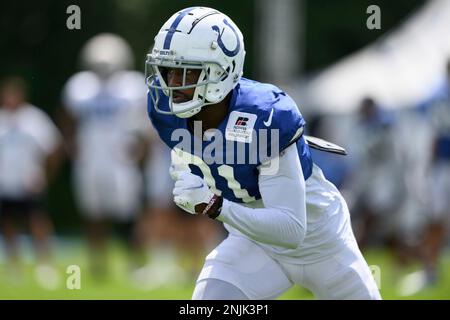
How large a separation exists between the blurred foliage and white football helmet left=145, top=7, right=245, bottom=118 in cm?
982

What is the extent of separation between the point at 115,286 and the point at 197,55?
4083mm

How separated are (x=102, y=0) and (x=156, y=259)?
623 centimetres

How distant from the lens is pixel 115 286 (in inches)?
303

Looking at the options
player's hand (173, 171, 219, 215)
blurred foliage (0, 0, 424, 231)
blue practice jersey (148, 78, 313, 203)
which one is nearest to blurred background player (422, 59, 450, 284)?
blue practice jersey (148, 78, 313, 203)

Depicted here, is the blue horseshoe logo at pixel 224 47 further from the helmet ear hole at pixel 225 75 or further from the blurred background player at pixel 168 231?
the blurred background player at pixel 168 231

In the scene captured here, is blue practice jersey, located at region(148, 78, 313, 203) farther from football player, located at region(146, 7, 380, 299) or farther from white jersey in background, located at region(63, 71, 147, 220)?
white jersey in background, located at region(63, 71, 147, 220)

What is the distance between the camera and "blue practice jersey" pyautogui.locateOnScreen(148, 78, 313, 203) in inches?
150

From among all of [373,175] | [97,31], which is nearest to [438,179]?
[373,175]

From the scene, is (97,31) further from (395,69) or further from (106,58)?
(106,58)

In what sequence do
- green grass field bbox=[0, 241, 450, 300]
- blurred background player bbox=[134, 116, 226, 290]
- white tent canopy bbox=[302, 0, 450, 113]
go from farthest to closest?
white tent canopy bbox=[302, 0, 450, 113], blurred background player bbox=[134, 116, 226, 290], green grass field bbox=[0, 241, 450, 300]

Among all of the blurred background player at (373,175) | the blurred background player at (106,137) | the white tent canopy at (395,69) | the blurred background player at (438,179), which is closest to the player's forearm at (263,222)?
the blurred background player at (438,179)

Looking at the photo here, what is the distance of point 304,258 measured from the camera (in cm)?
409

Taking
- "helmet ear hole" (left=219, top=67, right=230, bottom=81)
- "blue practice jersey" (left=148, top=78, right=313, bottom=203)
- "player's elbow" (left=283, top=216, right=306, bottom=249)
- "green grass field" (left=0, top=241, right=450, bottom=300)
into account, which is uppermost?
"helmet ear hole" (left=219, top=67, right=230, bottom=81)
